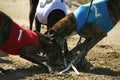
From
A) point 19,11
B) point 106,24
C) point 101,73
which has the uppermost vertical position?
point 19,11

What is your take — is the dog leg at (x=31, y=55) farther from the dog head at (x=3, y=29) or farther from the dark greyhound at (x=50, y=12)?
the dark greyhound at (x=50, y=12)

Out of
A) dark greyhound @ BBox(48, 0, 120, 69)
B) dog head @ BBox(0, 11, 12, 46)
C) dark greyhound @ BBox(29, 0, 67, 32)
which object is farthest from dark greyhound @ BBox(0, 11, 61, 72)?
dark greyhound @ BBox(29, 0, 67, 32)

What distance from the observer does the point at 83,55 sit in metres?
8.84

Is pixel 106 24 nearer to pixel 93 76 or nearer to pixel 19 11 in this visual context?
pixel 93 76

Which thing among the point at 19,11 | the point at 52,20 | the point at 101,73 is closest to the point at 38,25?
the point at 52,20

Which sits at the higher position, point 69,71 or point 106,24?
point 106,24

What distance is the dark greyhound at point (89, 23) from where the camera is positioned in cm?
862

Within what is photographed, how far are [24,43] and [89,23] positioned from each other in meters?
1.25

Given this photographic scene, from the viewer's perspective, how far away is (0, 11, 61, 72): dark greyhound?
26.9 feet

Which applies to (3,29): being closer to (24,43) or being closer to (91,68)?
(24,43)

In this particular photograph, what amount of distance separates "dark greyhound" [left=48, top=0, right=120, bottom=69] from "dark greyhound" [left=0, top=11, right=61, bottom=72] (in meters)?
0.24

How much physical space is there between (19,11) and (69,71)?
7475 millimetres

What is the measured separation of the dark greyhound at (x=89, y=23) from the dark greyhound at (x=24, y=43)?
237 millimetres

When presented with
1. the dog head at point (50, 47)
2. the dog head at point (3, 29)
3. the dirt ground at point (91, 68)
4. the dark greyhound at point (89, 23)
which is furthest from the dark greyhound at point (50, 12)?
the dog head at point (3, 29)
